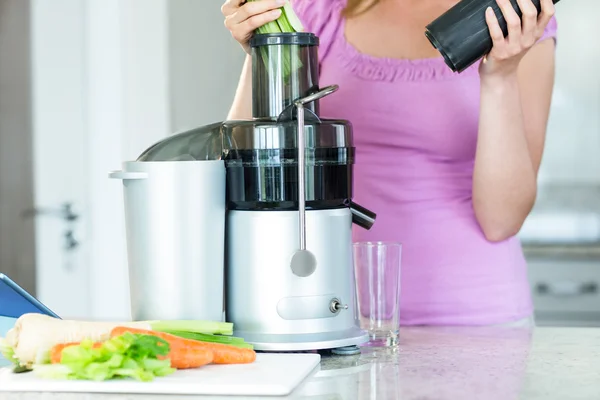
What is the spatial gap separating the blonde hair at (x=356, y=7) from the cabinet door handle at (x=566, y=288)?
66.2 inches

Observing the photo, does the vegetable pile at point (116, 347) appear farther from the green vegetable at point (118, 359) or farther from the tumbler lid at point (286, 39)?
the tumbler lid at point (286, 39)

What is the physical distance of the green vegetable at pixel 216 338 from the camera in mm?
1156

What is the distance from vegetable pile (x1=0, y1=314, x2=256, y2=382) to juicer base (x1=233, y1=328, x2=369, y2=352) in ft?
0.12

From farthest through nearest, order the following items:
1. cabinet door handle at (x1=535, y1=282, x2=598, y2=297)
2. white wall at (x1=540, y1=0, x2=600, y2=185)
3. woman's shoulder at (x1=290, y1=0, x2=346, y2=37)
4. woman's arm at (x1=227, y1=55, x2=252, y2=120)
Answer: white wall at (x1=540, y1=0, x2=600, y2=185)
cabinet door handle at (x1=535, y1=282, x2=598, y2=297)
woman's shoulder at (x1=290, y1=0, x2=346, y2=37)
woman's arm at (x1=227, y1=55, x2=252, y2=120)

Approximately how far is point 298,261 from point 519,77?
1.88 ft

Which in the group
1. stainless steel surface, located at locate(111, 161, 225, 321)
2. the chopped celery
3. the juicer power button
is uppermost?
stainless steel surface, located at locate(111, 161, 225, 321)

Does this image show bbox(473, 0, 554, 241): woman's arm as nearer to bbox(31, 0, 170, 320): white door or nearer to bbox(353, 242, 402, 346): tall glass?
bbox(353, 242, 402, 346): tall glass

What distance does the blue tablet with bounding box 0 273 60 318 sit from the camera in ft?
3.93

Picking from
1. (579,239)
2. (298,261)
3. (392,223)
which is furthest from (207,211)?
(579,239)

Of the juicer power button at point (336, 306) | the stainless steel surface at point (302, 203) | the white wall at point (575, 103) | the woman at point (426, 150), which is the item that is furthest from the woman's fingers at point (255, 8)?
the white wall at point (575, 103)

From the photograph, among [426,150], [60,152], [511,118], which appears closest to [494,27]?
[511,118]

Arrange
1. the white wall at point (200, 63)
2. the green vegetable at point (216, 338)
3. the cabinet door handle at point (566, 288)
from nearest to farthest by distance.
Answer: the green vegetable at point (216, 338), the cabinet door handle at point (566, 288), the white wall at point (200, 63)

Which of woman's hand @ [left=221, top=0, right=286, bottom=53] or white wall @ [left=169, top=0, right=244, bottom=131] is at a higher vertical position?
white wall @ [left=169, top=0, right=244, bottom=131]

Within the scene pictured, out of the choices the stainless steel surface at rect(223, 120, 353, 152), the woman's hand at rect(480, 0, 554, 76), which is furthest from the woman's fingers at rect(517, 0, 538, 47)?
the stainless steel surface at rect(223, 120, 353, 152)
